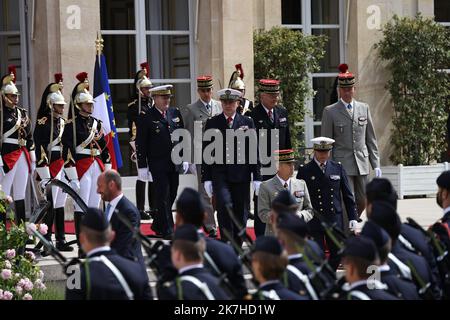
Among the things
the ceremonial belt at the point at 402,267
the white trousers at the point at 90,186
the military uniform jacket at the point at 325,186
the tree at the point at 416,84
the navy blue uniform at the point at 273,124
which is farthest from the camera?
the tree at the point at 416,84

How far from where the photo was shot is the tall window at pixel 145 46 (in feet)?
53.5

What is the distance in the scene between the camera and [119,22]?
16375mm

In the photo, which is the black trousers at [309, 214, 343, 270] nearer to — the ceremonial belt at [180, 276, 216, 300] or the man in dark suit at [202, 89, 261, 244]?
the man in dark suit at [202, 89, 261, 244]

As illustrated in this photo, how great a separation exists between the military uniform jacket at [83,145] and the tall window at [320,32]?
19.1 ft

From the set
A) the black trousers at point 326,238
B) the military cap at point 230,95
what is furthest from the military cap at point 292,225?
the military cap at point 230,95

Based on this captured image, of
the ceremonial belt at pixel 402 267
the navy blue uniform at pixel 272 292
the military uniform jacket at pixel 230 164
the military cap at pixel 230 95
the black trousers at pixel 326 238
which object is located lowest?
the black trousers at pixel 326 238

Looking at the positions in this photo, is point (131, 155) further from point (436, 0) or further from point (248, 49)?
point (436, 0)

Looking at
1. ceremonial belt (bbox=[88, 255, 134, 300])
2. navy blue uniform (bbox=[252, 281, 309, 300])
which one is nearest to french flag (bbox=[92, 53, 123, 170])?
ceremonial belt (bbox=[88, 255, 134, 300])

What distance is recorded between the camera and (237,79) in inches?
584

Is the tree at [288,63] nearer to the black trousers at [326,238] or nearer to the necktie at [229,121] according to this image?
the necktie at [229,121]

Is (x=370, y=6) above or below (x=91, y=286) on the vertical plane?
above

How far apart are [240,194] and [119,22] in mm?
4550

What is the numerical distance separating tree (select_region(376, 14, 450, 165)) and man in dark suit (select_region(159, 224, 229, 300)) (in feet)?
38.6
